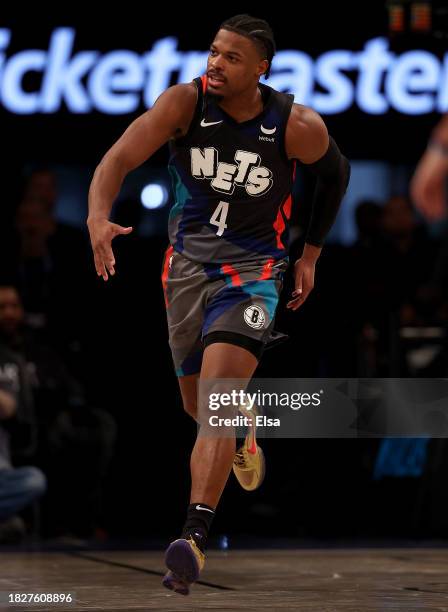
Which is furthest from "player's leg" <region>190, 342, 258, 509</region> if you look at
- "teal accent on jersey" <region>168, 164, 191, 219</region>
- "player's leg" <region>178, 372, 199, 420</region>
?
"teal accent on jersey" <region>168, 164, 191, 219</region>

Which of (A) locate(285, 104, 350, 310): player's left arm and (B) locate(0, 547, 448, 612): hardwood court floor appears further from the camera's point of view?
(A) locate(285, 104, 350, 310): player's left arm

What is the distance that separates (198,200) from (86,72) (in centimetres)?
511

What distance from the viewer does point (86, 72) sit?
9.72m

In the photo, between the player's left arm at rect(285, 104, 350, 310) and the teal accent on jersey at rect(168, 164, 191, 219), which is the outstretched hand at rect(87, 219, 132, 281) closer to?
the teal accent on jersey at rect(168, 164, 191, 219)

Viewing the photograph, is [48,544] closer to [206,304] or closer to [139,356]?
[139,356]

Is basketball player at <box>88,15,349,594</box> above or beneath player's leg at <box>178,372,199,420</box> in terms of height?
above

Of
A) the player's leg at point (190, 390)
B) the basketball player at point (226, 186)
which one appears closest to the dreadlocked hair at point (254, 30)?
the basketball player at point (226, 186)

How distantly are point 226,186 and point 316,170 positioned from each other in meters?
0.44

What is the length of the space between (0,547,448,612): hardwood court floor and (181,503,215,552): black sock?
0.92 ft

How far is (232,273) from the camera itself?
4805mm

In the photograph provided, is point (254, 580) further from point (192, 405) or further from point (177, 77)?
point (177, 77)

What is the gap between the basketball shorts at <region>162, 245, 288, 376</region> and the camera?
4.69 m

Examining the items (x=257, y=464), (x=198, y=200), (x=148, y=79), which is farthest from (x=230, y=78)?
(x=148, y=79)

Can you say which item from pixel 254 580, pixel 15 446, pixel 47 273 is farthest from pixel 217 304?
pixel 47 273
